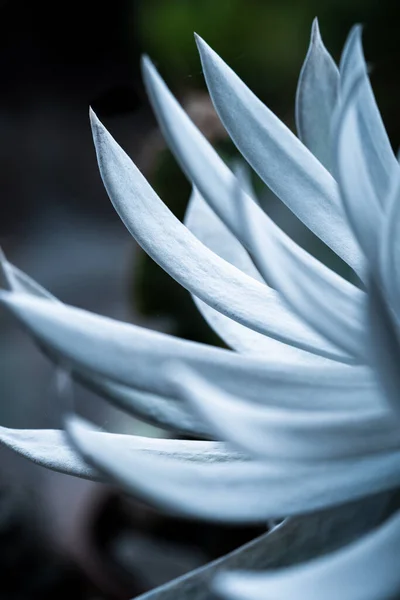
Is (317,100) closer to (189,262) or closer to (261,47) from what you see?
(189,262)

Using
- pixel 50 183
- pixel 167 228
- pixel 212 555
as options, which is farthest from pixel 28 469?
pixel 167 228

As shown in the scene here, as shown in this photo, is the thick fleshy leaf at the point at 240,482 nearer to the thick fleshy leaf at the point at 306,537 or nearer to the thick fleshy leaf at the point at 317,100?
the thick fleshy leaf at the point at 306,537

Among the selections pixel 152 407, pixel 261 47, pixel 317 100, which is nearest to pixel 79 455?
pixel 152 407

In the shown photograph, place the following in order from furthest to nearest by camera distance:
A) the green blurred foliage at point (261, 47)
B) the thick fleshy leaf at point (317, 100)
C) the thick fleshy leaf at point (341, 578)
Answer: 1. the green blurred foliage at point (261, 47)
2. the thick fleshy leaf at point (317, 100)
3. the thick fleshy leaf at point (341, 578)

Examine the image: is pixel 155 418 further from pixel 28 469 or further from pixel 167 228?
pixel 28 469

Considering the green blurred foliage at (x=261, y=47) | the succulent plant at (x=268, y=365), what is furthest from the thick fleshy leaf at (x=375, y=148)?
the green blurred foliage at (x=261, y=47)

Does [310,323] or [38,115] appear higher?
[38,115]

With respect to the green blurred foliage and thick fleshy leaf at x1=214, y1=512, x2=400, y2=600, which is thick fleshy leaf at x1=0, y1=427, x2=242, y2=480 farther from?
the green blurred foliage
